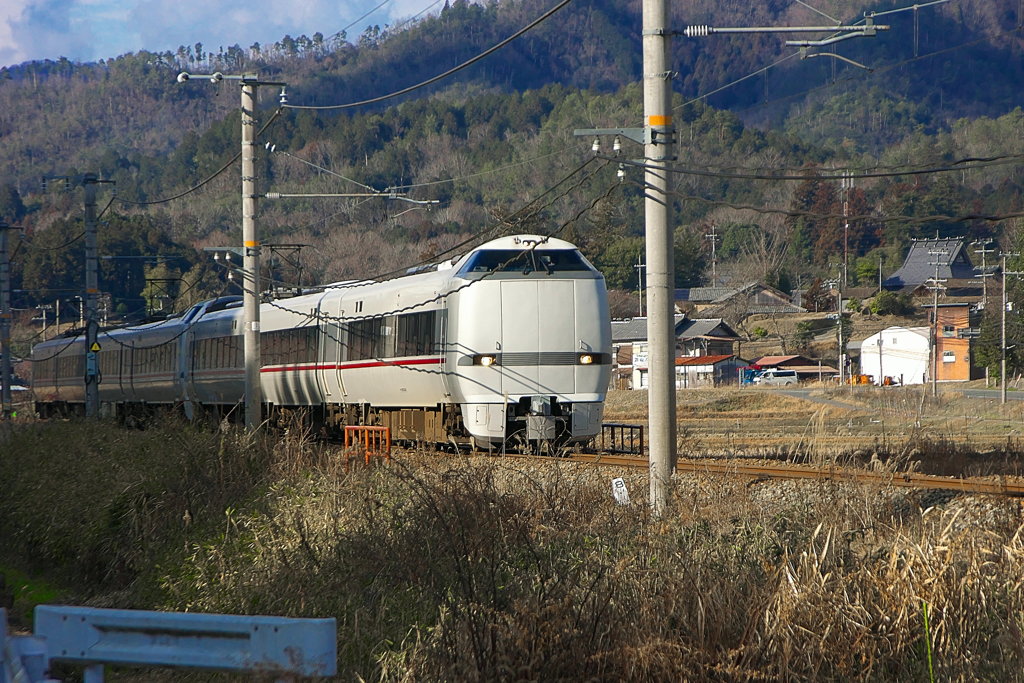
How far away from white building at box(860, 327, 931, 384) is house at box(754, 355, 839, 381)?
3.10m

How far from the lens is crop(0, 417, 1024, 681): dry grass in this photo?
7.16 m

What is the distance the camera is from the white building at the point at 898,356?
83200 mm

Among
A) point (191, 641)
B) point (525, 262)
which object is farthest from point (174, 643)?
point (525, 262)

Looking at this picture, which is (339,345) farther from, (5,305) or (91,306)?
(5,305)

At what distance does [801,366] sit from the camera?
88.2 meters

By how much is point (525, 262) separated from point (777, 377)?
6722 cm

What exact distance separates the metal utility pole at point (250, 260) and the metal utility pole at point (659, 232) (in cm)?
1091

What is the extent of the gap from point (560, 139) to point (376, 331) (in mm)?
115963

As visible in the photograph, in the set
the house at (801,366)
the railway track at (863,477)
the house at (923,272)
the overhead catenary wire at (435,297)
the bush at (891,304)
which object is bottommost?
the railway track at (863,477)

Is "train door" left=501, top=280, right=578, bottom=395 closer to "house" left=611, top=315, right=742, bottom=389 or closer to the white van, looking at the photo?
"house" left=611, top=315, right=742, bottom=389

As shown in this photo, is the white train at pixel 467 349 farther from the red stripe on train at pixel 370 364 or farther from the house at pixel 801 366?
the house at pixel 801 366

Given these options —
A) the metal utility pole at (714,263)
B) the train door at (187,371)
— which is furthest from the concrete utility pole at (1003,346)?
the metal utility pole at (714,263)

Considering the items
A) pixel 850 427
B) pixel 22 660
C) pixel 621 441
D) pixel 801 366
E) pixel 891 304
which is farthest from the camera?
pixel 891 304

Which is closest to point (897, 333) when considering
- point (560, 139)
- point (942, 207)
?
point (942, 207)
